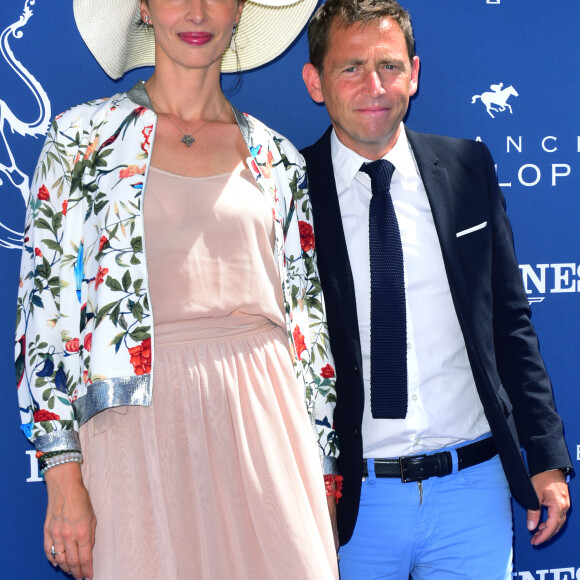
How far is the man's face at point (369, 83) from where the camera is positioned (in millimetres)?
2311

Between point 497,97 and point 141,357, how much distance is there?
1.71 m

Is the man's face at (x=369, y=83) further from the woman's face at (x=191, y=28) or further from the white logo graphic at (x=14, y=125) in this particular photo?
the white logo graphic at (x=14, y=125)

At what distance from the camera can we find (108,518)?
1.77 m

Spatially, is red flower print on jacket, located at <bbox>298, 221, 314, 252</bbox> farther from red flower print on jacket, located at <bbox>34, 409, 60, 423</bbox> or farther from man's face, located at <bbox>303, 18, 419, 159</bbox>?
red flower print on jacket, located at <bbox>34, 409, 60, 423</bbox>

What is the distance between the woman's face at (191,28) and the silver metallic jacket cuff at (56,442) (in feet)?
3.01

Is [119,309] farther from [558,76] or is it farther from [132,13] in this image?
[558,76]

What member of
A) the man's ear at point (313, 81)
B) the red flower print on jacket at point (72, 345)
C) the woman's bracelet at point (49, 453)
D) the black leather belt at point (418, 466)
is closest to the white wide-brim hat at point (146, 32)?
the man's ear at point (313, 81)

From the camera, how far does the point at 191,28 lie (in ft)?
6.55

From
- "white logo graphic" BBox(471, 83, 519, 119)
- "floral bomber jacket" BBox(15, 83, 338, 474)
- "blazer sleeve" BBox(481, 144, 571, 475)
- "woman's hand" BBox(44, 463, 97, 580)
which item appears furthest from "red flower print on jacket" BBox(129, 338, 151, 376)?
"white logo graphic" BBox(471, 83, 519, 119)

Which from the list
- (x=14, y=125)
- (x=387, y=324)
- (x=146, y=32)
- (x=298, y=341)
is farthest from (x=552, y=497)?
(x=14, y=125)

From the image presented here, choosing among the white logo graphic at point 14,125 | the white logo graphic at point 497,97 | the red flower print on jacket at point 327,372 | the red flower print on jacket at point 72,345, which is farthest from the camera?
the white logo graphic at point 497,97

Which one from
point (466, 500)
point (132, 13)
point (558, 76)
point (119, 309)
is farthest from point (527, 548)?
point (132, 13)

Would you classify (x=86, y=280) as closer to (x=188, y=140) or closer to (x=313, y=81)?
(x=188, y=140)

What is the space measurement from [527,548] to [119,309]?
1.95 meters
